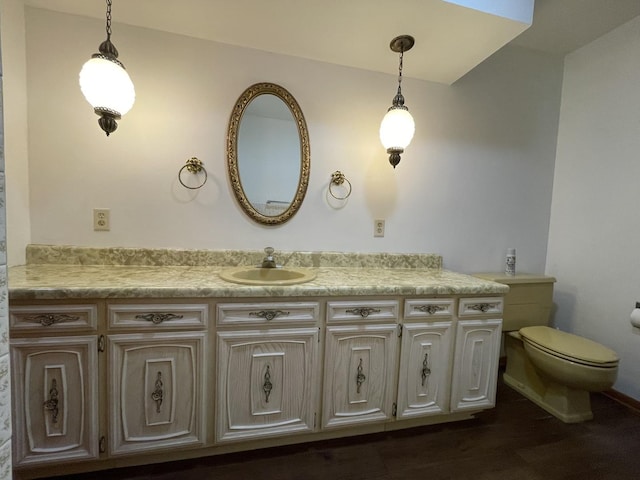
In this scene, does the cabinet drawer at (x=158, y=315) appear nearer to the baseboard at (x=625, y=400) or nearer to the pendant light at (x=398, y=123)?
the pendant light at (x=398, y=123)

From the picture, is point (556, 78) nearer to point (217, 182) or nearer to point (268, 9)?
point (268, 9)

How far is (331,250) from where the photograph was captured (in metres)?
1.92

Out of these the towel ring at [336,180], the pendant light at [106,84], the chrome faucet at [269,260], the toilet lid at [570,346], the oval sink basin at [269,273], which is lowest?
the toilet lid at [570,346]

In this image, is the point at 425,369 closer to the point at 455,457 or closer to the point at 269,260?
the point at 455,457

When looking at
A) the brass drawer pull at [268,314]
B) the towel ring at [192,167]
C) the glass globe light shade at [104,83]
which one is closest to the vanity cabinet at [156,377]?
the brass drawer pull at [268,314]

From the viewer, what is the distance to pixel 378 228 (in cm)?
199

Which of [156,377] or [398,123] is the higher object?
[398,123]

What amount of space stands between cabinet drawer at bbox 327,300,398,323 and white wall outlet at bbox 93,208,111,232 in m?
1.31

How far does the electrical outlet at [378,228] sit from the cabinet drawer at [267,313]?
81cm

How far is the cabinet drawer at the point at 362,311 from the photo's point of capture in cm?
141

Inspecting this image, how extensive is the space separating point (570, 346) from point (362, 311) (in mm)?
1348

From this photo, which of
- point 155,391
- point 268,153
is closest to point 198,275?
point 155,391

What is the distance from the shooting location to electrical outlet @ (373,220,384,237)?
78.0 inches

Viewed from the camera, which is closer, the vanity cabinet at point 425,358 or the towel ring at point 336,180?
the vanity cabinet at point 425,358
